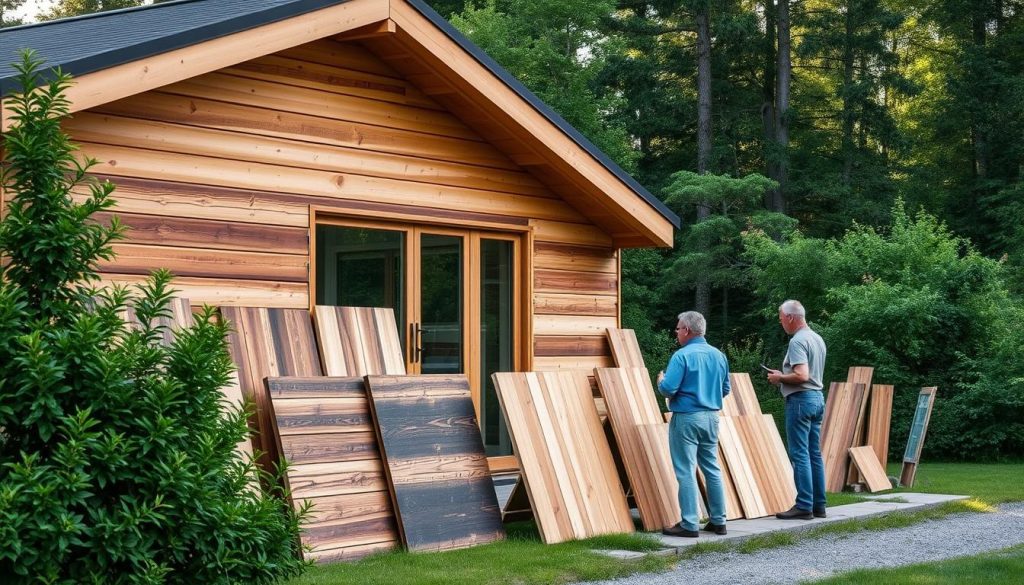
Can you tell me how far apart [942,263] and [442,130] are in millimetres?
10869

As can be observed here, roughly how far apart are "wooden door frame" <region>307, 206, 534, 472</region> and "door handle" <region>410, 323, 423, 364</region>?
0.05 meters

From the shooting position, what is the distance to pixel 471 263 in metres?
11.1

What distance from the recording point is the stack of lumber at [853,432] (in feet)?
40.1

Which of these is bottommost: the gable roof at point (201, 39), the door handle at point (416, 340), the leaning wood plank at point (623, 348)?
the leaning wood plank at point (623, 348)

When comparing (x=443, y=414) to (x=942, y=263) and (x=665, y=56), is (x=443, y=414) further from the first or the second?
(x=665, y=56)

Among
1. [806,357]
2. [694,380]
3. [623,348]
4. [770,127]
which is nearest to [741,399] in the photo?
[806,357]

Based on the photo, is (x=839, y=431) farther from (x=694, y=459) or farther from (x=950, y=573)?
(x=950, y=573)

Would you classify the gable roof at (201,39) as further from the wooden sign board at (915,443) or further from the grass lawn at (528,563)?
the wooden sign board at (915,443)

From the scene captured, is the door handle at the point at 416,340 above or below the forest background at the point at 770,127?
below

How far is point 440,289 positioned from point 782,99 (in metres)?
23.3

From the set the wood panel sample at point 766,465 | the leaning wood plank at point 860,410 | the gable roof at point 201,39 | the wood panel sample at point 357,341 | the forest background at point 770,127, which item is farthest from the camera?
the forest background at point 770,127

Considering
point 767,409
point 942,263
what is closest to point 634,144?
point 767,409

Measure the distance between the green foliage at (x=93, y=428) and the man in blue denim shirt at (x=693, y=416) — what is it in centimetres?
421

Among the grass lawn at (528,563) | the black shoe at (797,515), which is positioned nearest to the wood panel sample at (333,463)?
the grass lawn at (528,563)
